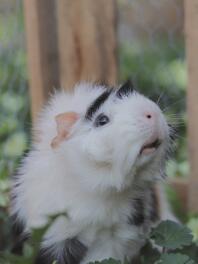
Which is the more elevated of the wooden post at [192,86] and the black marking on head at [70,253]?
the wooden post at [192,86]

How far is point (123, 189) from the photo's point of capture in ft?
5.76

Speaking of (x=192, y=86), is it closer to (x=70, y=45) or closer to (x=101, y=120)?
(x=70, y=45)

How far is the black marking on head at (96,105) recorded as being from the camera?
172 centimetres

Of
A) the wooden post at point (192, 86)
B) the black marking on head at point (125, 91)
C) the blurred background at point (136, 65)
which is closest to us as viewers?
the black marking on head at point (125, 91)

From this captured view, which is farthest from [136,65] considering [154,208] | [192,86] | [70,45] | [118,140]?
[118,140]

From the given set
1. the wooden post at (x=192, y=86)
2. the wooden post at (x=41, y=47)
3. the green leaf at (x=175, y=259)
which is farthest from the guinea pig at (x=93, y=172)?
the wooden post at (x=41, y=47)

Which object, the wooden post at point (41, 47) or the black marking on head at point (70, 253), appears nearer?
the black marking on head at point (70, 253)

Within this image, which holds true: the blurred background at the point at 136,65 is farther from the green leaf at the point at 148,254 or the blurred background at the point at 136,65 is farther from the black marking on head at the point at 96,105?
the black marking on head at the point at 96,105

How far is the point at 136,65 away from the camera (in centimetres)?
412

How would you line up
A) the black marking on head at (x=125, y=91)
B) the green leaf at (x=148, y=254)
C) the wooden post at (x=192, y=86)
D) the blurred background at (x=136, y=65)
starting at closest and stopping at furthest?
the black marking on head at (x=125, y=91), the green leaf at (x=148, y=254), the wooden post at (x=192, y=86), the blurred background at (x=136, y=65)

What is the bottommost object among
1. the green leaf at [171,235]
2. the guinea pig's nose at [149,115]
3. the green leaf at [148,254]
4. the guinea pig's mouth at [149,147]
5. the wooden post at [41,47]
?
the green leaf at [148,254]

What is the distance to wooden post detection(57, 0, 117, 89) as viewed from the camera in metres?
2.32

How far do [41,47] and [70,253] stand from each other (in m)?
0.83

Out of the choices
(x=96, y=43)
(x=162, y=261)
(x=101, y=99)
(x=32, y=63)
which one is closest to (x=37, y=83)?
(x=32, y=63)
